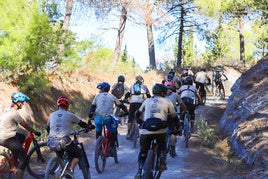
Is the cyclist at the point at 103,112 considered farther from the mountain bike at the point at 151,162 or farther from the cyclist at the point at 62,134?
the cyclist at the point at 62,134

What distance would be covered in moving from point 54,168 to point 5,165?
1262 mm

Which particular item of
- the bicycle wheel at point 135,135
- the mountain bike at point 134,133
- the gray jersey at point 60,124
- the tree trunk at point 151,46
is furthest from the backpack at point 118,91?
the tree trunk at point 151,46

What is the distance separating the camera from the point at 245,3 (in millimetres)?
33281

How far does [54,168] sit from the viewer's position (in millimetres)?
7852

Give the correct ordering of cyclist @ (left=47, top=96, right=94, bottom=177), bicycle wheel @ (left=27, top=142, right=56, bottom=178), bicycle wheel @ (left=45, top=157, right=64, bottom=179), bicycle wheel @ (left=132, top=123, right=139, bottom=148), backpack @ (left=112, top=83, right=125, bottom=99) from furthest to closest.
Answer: backpack @ (left=112, top=83, right=125, bottom=99) < bicycle wheel @ (left=132, top=123, right=139, bottom=148) < bicycle wheel @ (left=27, top=142, right=56, bottom=178) < cyclist @ (left=47, top=96, right=94, bottom=177) < bicycle wheel @ (left=45, top=157, right=64, bottom=179)

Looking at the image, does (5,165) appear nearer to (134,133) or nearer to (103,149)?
(103,149)

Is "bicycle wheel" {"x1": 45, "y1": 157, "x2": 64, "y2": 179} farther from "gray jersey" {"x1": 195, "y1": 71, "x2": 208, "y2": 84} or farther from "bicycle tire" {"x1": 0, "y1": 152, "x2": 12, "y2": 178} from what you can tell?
"gray jersey" {"x1": 195, "y1": 71, "x2": 208, "y2": 84}

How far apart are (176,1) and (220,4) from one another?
153 inches

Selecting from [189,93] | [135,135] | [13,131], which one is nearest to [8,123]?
[13,131]

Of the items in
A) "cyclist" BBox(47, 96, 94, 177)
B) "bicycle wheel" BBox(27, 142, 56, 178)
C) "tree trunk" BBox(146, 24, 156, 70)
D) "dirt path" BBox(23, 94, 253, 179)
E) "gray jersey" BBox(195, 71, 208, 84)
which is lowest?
"dirt path" BBox(23, 94, 253, 179)

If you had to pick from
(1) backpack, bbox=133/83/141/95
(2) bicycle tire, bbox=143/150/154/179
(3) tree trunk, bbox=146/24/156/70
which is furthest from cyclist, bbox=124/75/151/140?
(3) tree trunk, bbox=146/24/156/70

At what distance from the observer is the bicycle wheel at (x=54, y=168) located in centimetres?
769

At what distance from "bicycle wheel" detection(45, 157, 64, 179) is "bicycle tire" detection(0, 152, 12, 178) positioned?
1227 millimetres

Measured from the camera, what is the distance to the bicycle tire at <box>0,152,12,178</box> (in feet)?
27.9
